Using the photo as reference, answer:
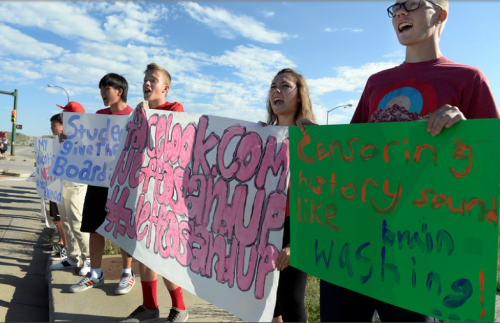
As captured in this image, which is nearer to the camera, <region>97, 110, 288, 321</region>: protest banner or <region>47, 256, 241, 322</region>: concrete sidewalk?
<region>97, 110, 288, 321</region>: protest banner

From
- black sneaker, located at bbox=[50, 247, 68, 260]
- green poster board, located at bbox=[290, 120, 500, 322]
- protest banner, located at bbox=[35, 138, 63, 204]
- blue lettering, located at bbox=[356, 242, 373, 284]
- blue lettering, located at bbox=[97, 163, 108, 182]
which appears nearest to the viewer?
green poster board, located at bbox=[290, 120, 500, 322]

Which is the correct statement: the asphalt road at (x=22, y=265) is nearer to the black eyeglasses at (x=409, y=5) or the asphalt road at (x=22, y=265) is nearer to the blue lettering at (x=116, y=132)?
the blue lettering at (x=116, y=132)

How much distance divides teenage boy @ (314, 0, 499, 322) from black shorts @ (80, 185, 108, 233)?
95.0 inches

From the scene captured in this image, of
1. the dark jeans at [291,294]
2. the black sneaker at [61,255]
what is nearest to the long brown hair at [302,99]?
the dark jeans at [291,294]

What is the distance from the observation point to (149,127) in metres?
2.93

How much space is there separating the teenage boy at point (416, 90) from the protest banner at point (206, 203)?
52cm

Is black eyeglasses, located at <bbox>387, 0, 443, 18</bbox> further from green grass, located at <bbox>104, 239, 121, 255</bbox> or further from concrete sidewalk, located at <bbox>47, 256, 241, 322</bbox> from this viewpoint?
green grass, located at <bbox>104, 239, 121, 255</bbox>

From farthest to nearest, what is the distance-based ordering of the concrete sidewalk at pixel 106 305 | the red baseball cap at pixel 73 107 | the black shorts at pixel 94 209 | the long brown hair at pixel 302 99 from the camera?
the red baseball cap at pixel 73 107
the black shorts at pixel 94 209
the concrete sidewalk at pixel 106 305
the long brown hair at pixel 302 99

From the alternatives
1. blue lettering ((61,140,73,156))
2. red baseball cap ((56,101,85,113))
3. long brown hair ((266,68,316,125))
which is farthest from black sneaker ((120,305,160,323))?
red baseball cap ((56,101,85,113))

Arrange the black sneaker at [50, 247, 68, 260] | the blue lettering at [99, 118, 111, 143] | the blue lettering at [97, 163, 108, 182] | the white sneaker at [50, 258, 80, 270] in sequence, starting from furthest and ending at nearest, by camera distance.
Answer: the black sneaker at [50, 247, 68, 260] → the white sneaker at [50, 258, 80, 270] → the blue lettering at [99, 118, 111, 143] → the blue lettering at [97, 163, 108, 182]

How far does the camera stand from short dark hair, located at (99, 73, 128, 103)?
3611mm

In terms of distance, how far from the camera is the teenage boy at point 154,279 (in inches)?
113

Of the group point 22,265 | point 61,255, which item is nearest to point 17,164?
point 22,265

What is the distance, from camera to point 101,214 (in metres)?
3.38
